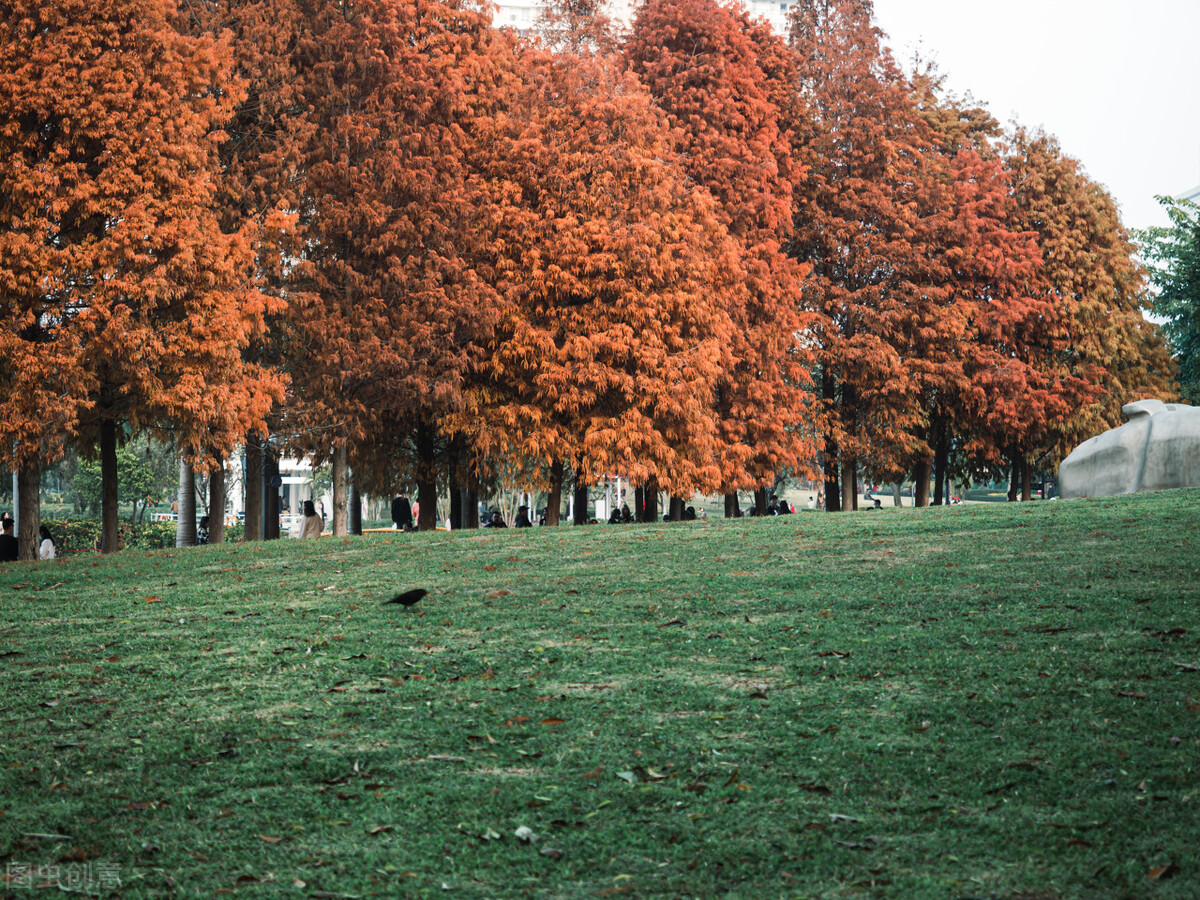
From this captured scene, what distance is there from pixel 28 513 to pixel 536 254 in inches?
390

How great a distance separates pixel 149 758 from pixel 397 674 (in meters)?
1.83

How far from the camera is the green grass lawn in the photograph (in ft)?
13.4

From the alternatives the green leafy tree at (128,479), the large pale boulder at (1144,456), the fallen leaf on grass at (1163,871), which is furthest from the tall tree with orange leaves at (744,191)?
the green leafy tree at (128,479)

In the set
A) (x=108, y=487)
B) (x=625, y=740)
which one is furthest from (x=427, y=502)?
(x=625, y=740)

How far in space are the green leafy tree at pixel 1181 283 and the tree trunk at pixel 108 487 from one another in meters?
27.9

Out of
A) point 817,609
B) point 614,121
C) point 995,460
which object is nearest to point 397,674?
point 817,609

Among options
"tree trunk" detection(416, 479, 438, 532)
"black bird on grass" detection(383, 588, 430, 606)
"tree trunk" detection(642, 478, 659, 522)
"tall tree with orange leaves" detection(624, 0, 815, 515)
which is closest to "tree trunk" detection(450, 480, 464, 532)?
"tree trunk" detection(416, 479, 438, 532)

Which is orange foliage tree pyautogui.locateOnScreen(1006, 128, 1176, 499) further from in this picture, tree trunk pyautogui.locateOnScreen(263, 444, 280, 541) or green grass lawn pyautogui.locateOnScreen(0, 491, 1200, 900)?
green grass lawn pyautogui.locateOnScreen(0, 491, 1200, 900)

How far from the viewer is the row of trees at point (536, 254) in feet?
54.3

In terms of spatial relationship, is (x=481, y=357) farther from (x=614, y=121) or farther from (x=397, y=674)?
(x=397, y=674)

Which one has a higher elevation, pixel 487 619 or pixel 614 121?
pixel 614 121

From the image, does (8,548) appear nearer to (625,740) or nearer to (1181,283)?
(625,740)

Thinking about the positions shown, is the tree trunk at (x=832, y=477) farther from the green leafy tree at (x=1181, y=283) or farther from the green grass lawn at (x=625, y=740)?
the green grass lawn at (x=625, y=740)

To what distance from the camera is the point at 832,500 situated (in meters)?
30.5
